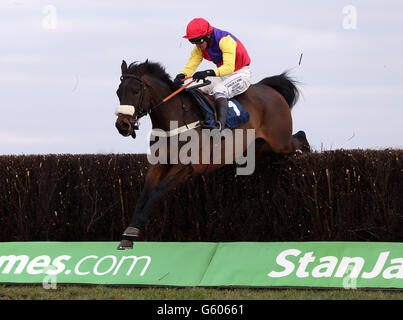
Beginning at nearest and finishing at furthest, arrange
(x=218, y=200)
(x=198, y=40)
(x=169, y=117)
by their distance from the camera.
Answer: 1. (x=169, y=117)
2. (x=198, y=40)
3. (x=218, y=200)

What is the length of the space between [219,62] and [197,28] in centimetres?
70

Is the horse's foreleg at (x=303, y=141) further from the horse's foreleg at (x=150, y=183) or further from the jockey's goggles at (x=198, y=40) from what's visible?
the horse's foreleg at (x=150, y=183)

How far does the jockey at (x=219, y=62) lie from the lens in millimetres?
8508

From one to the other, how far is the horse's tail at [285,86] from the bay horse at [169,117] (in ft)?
0.44

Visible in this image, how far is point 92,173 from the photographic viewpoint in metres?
10.4

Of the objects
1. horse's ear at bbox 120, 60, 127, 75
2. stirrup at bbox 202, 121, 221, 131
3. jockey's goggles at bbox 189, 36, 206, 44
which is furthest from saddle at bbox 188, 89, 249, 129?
horse's ear at bbox 120, 60, 127, 75

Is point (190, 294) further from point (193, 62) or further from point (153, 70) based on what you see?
point (193, 62)

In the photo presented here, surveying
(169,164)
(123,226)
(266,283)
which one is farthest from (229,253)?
(123,226)

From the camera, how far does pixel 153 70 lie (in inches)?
322

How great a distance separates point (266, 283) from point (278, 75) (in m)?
3.73
